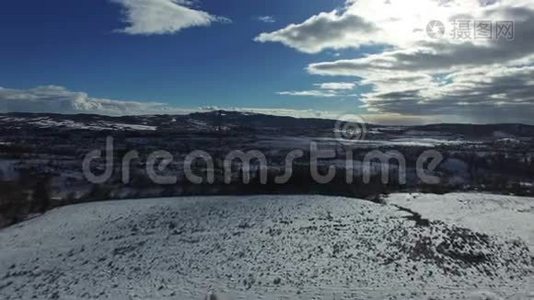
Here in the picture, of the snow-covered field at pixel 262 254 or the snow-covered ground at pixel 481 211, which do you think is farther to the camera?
the snow-covered ground at pixel 481 211

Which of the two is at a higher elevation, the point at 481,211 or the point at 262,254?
the point at 262,254

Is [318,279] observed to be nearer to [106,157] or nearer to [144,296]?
[144,296]

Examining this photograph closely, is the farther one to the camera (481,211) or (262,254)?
(481,211)

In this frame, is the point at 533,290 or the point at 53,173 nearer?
the point at 533,290

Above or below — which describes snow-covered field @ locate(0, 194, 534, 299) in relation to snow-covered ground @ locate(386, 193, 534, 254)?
above

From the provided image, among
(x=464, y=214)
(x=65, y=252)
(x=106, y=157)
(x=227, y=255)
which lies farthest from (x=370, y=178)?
(x=106, y=157)

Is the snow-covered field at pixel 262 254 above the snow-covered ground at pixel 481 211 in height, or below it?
above

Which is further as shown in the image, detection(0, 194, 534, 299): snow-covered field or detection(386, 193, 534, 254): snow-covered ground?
detection(386, 193, 534, 254): snow-covered ground

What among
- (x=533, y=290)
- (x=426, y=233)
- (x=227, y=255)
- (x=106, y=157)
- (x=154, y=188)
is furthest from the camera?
(x=106, y=157)
